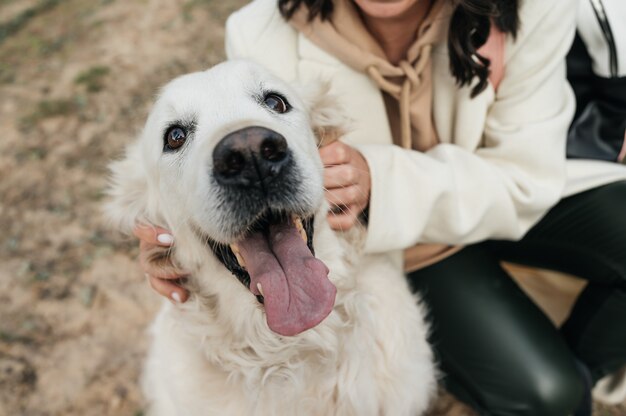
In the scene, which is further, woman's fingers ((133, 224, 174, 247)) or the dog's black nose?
woman's fingers ((133, 224, 174, 247))

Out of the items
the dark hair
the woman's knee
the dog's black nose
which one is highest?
the dark hair

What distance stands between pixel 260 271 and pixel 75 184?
122 inches

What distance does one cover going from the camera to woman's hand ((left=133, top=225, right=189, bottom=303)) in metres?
1.84

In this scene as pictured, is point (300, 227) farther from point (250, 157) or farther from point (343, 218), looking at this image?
point (250, 157)

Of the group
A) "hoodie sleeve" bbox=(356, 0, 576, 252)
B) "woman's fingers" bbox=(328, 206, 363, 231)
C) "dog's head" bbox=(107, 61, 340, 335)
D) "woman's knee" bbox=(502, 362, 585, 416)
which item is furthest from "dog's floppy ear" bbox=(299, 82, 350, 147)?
"woman's knee" bbox=(502, 362, 585, 416)

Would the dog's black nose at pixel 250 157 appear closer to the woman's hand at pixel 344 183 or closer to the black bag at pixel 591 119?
the woman's hand at pixel 344 183

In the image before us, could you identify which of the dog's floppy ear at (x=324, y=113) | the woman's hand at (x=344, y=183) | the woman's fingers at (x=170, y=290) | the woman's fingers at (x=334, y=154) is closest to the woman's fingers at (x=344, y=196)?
the woman's hand at (x=344, y=183)

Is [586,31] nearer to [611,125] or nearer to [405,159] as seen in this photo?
Answer: [611,125]

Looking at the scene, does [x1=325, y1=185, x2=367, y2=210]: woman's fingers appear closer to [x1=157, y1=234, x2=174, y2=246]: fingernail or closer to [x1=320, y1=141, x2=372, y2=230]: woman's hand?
[x1=320, y1=141, x2=372, y2=230]: woman's hand

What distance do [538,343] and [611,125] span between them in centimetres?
110

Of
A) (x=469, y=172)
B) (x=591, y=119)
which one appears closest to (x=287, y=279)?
(x=469, y=172)

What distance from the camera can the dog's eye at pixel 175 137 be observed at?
5.58ft

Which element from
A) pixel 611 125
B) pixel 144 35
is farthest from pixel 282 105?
pixel 144 35

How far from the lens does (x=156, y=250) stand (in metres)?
1.89
